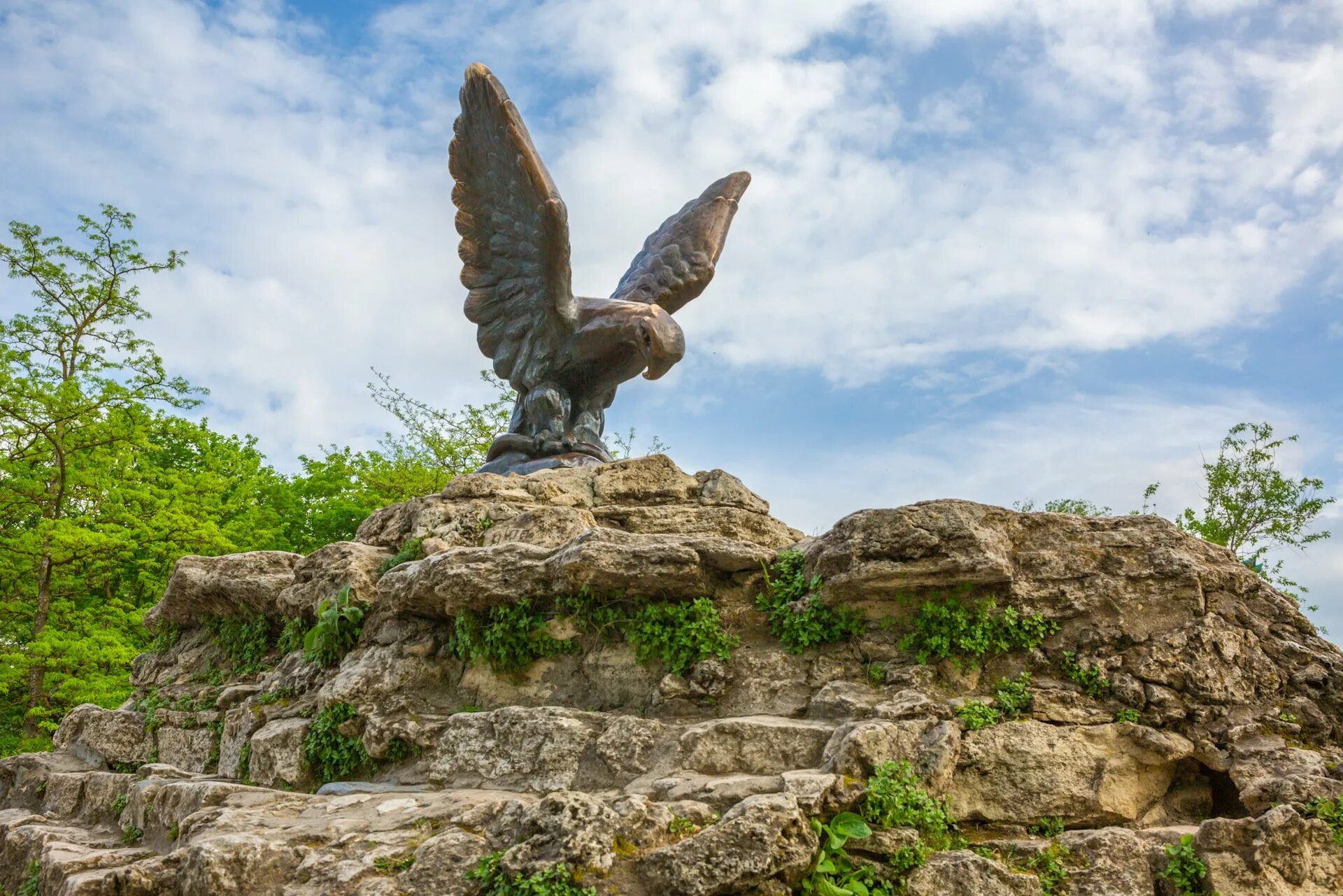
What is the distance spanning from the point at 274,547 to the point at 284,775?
13390 mm

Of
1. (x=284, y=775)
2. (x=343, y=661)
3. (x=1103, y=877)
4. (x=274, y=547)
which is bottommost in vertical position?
(x=1103, y=877)

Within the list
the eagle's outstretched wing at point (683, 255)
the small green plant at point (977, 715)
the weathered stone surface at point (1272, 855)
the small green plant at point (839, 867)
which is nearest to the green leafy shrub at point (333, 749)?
the small green plant at point (839, 867)

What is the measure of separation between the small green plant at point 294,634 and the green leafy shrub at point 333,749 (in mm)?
1284

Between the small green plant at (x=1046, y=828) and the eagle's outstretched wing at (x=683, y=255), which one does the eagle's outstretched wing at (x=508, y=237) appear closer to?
the eagle's outstretched wing at (x=683, y=255)

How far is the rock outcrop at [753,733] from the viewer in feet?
11.7

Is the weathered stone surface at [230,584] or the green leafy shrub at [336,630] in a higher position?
the weathered stone surface at [230,584]

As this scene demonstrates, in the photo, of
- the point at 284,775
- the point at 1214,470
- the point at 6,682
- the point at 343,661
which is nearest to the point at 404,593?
the point at 343,661

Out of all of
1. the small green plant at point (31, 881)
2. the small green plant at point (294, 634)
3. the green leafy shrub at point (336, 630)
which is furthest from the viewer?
the small green plant at point (294, 634)

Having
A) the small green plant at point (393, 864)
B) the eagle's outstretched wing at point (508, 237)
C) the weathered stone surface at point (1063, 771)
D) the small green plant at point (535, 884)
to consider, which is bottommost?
the small green plant at point (535, 884)

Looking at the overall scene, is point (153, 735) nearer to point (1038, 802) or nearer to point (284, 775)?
point (284, 775)

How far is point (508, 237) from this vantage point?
27.3 feet

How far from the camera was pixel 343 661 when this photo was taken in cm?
559

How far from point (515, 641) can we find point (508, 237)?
4.26m

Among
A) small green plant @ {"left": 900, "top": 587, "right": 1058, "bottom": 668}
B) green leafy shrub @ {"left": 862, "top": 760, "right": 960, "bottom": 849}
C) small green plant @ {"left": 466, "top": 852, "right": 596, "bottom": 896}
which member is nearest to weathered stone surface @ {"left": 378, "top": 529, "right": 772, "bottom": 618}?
small green plant @ {"left": 900, "top": 587, "right": 1058, "bottom": 668}
